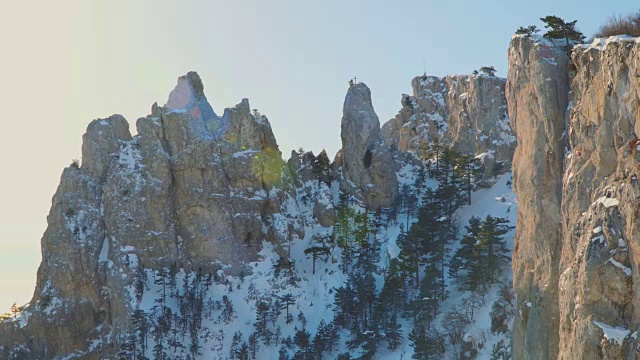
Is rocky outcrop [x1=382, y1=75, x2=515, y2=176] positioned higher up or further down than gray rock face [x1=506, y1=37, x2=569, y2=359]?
higher up

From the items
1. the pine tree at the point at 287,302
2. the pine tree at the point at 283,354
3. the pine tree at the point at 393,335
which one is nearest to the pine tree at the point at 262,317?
the pine tree at the point at 287,302

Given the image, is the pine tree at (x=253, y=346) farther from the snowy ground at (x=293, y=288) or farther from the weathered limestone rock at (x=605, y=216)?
the weathered limestone rock at (x=605, y=216)

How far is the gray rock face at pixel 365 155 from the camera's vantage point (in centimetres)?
10575

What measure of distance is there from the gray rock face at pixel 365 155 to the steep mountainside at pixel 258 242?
0.28 metres

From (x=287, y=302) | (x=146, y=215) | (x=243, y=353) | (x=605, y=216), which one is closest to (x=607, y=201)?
(x=605, y=216)

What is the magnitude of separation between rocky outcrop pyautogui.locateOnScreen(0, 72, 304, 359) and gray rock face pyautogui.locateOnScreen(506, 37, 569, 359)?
5759 cm

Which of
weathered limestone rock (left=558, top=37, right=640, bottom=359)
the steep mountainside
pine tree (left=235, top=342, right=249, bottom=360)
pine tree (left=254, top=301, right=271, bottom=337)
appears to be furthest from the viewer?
pine tree (left=254, top=301, right=271, bottom=337)

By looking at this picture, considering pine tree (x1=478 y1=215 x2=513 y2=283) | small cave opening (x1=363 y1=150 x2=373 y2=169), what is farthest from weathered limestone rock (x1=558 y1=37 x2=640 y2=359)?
small cave opening (x1=363 y1=150 x2=373 y2=169)

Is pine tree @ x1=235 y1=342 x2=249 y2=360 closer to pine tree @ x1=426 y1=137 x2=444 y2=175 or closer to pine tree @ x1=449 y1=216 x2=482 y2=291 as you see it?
pine tree @ x1=449 y1=216 x2=482 y2=291

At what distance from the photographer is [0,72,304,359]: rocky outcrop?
8806 centimetres

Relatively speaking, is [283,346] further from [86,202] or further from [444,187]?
[86,202]

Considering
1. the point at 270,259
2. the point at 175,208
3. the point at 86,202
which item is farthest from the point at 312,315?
the point at 86,202

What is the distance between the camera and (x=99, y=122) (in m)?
101

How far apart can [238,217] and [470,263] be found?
40.1 meters
